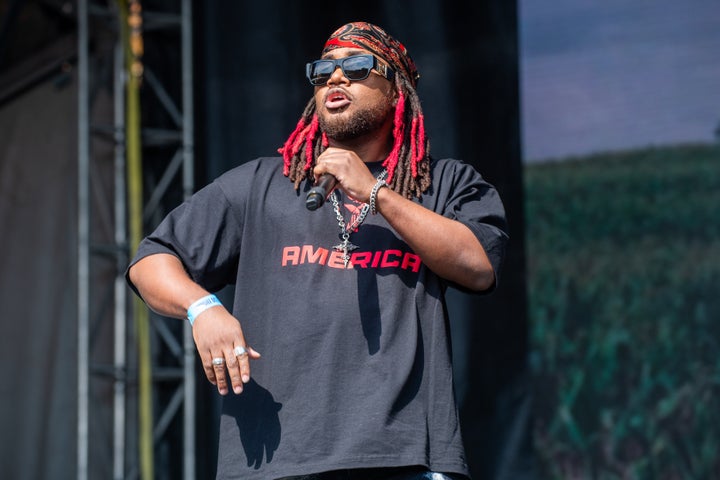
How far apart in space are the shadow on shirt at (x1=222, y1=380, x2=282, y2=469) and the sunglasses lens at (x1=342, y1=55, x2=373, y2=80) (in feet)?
2.30

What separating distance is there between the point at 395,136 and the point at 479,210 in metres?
0.29

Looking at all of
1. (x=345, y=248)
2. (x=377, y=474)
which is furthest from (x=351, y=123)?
(x=377, y=474)

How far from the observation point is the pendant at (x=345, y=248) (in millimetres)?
2205

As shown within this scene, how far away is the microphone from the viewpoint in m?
1.97

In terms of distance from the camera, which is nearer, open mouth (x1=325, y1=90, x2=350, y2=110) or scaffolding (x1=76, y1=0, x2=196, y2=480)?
open mouth (x1=325, y1=90, x2=350, y2=110)

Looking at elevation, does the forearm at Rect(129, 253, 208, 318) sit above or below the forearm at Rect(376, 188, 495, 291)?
below

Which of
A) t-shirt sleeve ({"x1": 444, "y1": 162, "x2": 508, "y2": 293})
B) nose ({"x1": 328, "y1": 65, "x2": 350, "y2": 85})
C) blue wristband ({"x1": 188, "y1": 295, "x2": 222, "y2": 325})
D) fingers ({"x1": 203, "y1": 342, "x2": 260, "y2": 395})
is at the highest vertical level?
nose ({"x1": 328, "y1": 65, "x2": 350, "y2": 85})

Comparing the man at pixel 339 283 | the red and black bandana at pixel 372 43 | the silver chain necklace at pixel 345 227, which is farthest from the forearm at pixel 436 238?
the red and black bandana at pixel 372 43

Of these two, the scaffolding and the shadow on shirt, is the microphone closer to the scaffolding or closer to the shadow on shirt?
the shadow on shirt

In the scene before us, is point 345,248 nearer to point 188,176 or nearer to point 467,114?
point 467,114

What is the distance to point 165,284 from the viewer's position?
2160 mm

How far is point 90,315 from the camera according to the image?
5141 mm

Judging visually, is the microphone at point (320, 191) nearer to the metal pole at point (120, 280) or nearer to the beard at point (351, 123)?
the beard at point (351, 123)

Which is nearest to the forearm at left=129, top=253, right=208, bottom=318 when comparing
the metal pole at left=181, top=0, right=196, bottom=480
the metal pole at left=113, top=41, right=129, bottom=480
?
the metal pole at left=181, top=0, right=196, bottom=480
